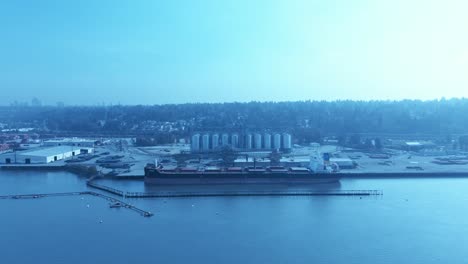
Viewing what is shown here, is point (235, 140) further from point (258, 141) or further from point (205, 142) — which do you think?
point (205, 142)

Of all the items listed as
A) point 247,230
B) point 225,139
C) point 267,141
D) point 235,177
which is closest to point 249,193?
point 235,177

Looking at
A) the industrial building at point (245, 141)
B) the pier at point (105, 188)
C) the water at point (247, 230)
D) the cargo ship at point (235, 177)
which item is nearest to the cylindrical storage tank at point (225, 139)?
the industrial building at point (245, 141)

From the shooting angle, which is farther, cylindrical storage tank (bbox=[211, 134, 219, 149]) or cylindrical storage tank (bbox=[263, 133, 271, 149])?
cylindrical storage tank (bbox=[263, 133, 271, 149])

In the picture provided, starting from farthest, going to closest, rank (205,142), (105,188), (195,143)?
(205,142)
(195,143)
(105,188)

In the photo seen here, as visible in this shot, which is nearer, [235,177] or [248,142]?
[235,177]

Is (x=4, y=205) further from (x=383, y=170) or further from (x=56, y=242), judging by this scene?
(x=383, y=170)

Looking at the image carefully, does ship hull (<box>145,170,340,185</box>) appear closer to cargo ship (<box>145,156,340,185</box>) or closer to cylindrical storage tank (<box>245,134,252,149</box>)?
cargo ship (<box>145,156,340,185</box>)

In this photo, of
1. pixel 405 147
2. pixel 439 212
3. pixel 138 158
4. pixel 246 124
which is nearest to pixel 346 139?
pixel 405 147

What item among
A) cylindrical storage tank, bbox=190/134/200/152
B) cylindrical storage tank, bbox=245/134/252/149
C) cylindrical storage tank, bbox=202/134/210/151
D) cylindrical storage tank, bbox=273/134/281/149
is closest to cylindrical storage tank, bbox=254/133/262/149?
cylindrical storage tank, bbox=245/134/252/149

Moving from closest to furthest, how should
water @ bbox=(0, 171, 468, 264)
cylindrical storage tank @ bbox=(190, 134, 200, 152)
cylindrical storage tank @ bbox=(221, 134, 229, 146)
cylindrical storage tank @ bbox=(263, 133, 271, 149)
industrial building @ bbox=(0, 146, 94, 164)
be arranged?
water @ bbox=(0, 171, 468, 264), industrial building @ bbox=(0, 146, 94, 164), cylindrical storage tank @ bbox=(190, 134, 200, 152), cylindrical storage tank @ bbox=(221, 134, 229, 146), cylindrical storage tank @ bbox=(263, 133, 271, 149)
